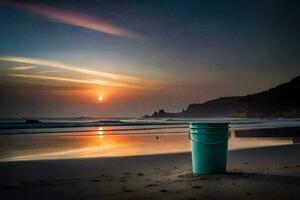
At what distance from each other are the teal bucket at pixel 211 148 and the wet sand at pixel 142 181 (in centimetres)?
27

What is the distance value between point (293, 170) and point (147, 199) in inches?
159

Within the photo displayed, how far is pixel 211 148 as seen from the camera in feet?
23.5

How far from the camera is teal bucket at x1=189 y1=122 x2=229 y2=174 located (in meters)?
7.14

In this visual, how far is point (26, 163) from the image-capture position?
9.31 meters

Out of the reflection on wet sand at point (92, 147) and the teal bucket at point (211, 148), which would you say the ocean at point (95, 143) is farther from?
the teal bucket at point (211, 148)

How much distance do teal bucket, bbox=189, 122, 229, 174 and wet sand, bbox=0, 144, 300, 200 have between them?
274mm

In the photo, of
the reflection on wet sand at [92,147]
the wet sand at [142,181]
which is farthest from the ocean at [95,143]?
the wet sand at [142,181]

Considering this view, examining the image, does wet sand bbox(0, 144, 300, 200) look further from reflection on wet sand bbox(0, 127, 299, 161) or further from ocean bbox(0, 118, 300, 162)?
ocean bbox(0, 118, 300, 162)

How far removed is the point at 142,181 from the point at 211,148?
5.37ft

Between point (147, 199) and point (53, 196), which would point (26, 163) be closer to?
point (53, 196)

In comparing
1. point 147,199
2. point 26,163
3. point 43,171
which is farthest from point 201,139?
point 26,163

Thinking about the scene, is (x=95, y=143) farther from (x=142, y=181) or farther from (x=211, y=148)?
(x=142, y=181)

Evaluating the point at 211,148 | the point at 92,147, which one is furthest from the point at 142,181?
the point at 92,147

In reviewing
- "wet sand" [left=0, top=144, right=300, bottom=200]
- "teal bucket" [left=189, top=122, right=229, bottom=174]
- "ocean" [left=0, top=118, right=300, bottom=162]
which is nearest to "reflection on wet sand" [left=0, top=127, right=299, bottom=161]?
Result: "ocean" [left=0, top=118, right=300, bottom=162]
